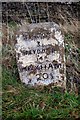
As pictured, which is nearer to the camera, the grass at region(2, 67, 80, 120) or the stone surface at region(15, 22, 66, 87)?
the grass at region(2, 67, 80, 120)

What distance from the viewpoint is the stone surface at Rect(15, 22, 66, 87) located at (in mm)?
4336

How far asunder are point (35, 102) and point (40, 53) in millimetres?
446

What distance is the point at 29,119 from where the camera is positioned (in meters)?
4.00

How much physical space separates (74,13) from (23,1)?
0.56 metres

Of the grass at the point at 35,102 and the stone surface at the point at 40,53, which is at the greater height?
the stone surface at the point at 40,53

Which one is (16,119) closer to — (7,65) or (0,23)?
(7,65)

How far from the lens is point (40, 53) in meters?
4.36

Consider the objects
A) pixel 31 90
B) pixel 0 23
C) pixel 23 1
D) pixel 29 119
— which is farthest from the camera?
pixel 23 1

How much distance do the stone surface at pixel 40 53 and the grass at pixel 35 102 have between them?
3.8 inches

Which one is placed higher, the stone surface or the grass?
the stone surface

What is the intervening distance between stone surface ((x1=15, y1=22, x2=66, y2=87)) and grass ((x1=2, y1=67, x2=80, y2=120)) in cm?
10

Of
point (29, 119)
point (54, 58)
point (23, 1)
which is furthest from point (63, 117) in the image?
point (23, 1)

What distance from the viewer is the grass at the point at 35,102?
13.3ft

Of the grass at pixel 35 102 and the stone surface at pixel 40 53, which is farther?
the stone surface at pixel 40 53
